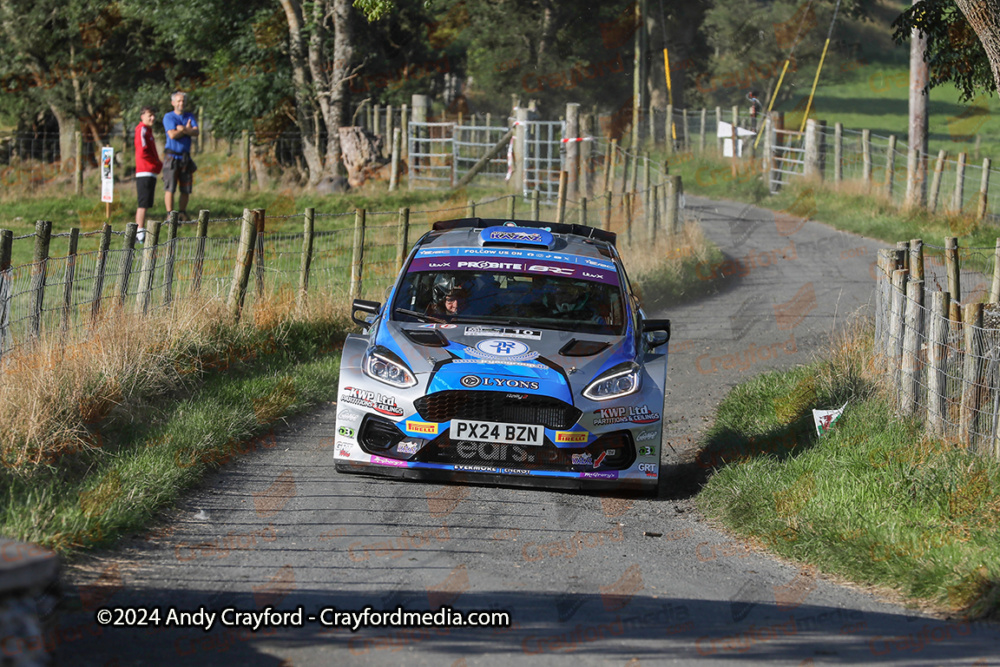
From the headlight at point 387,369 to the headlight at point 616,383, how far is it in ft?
3.93

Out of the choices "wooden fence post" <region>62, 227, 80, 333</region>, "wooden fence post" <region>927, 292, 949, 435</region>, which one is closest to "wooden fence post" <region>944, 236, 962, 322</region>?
"wooden fence post" <region>927, 292, 949, 435</region>

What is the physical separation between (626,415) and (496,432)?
88cm

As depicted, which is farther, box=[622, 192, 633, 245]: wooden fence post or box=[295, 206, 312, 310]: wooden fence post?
box=[622, 192, 633, 245]: wooden fence post

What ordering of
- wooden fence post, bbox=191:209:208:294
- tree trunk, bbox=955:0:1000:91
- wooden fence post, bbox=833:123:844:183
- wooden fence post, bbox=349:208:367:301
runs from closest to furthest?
tree trunk, bbox=955:0:1000:91 → wooden fence post, bbox=191:209:208:294 → wooden fence post, bbox=349:208:367:301 → wooden fence post, bbox=833:123:844:183

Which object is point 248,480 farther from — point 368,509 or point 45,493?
point 45,493

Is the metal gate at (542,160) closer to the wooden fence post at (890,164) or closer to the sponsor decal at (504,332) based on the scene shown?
the wooden fence post at (890,164)

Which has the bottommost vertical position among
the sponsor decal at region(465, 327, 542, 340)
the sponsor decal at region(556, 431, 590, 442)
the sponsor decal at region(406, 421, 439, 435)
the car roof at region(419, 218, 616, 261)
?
the sponsor decal at region(556, 431, 590, 442)

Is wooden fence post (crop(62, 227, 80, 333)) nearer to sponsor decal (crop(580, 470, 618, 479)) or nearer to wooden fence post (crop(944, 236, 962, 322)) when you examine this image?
sponsor decal (crop(580, 470, 618, 479))

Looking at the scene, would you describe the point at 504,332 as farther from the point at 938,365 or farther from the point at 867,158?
the point at 867,158

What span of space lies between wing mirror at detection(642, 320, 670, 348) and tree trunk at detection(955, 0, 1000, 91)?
3864 mm

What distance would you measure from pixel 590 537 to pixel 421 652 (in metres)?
2.22

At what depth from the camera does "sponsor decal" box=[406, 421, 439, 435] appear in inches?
296

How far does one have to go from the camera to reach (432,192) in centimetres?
2964

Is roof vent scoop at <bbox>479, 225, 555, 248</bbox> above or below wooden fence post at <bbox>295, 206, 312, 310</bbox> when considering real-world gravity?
above
